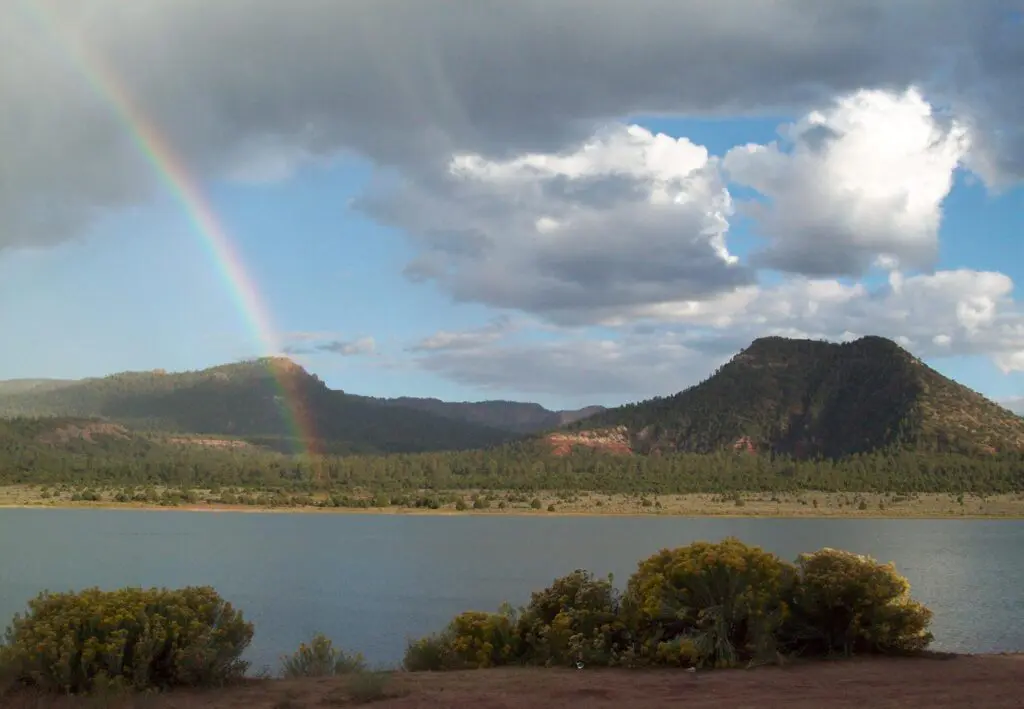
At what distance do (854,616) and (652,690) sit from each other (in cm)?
485

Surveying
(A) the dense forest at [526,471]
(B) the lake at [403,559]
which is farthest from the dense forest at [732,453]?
(B) the lake at [403,559]

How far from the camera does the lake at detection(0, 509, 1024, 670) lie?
31922 mm

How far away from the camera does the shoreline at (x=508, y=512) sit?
10912cm

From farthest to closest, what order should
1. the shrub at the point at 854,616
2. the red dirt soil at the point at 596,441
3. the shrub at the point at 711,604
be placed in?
the red dirt soil at the point at 596,441 → the shrub at the point at 854,616 → the shrub at the point at 711,604

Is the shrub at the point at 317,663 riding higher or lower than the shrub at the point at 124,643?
lower

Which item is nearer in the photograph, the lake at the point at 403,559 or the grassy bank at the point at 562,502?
the lake at the point at 403,559

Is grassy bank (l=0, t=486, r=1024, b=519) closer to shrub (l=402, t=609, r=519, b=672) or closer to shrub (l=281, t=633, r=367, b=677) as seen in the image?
shrub (l=402, t=609, r=519, b=672)

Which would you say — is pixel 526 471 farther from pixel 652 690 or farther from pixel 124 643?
pixel 124 643

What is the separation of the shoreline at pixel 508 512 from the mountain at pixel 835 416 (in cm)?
4114

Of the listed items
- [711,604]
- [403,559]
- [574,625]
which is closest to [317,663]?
[574,625]

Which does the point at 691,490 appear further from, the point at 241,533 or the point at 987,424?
the point at 241,533

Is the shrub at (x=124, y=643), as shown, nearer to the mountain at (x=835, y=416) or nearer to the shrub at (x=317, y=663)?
the shrub at (x=317, y=663)

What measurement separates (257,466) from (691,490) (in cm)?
7236

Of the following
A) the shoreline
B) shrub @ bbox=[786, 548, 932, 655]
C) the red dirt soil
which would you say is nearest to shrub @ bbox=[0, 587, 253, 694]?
shrub @ bbox=[786, 548, 932, 655]
